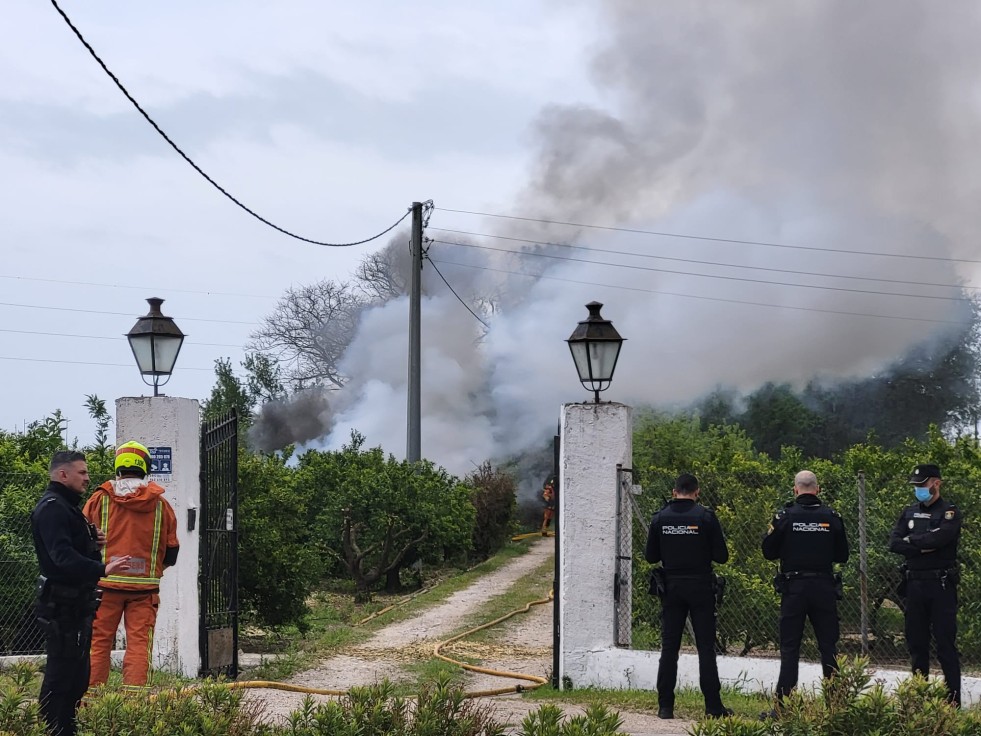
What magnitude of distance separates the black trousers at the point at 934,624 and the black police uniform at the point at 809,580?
758 mm

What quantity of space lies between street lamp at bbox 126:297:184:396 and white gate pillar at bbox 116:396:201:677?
337mm

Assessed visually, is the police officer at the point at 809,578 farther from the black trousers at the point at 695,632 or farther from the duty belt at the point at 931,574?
the duty belt at the point at 931,574

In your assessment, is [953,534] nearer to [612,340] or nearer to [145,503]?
[612,340]

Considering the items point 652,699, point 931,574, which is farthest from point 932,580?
point 652,699

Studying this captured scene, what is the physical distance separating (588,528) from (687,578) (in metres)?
1.71

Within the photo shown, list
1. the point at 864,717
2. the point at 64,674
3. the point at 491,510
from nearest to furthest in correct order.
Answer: the point at 864,717
the point at 64,674
the point at 491,510

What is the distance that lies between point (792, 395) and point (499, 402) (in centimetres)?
940

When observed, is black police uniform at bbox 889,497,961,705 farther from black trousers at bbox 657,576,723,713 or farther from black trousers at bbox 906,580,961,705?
black trousers at bbox 657,576,723,713

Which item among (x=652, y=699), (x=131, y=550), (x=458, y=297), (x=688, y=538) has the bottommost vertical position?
(x=652, y=699)

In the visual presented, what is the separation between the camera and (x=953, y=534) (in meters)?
8.25

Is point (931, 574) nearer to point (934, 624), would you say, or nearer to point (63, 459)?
point (934, 624)

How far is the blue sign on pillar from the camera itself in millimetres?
10078

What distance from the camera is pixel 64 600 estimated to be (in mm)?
6441

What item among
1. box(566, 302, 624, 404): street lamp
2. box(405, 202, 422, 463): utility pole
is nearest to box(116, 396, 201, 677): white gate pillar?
box(566, 302, 624, 404): street lamp
